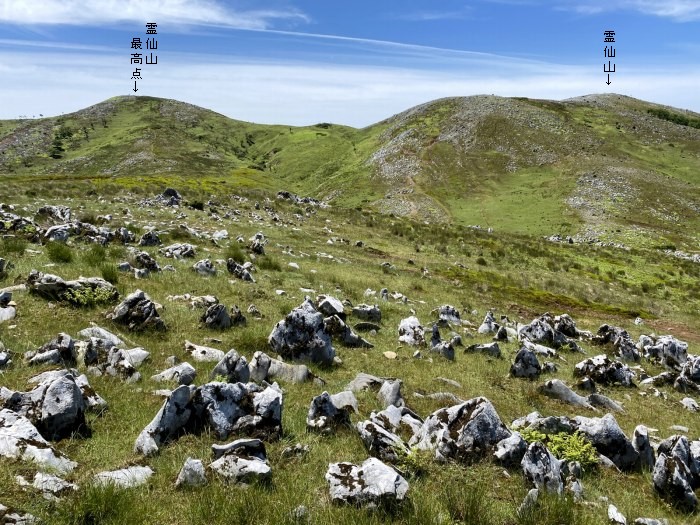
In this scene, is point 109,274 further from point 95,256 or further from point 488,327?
point 488,327

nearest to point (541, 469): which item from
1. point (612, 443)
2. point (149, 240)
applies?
point (612, 443)

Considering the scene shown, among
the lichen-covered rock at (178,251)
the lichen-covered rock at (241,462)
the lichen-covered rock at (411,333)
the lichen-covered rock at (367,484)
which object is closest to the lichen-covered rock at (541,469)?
the lichen-covered rock at (367,484)

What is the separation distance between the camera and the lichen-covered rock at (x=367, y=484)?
19.0 feet

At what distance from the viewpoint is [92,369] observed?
352 inches

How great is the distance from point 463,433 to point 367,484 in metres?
2.43

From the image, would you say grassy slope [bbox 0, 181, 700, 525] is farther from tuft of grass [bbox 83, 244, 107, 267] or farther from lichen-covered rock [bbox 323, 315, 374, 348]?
lichen-covered rock [bbox 323, 315, 374, 348]

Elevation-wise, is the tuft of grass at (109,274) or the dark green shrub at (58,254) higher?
the dark green shrub at (58,254)

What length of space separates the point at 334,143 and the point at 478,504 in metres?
179

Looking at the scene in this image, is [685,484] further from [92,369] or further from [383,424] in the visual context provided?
[92,369]

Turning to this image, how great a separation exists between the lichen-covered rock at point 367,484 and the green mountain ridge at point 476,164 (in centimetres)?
6557

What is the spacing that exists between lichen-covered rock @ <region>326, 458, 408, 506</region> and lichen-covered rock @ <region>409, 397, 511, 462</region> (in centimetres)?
167

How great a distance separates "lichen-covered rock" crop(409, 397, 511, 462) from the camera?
755cm

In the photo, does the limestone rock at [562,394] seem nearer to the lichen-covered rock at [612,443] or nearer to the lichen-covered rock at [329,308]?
the lichen-covered rock at [612,443]

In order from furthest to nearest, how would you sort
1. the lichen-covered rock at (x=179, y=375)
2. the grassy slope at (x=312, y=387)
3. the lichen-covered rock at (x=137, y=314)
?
the lichen-covered rock at (x=137, y=314) → the lichen-covered rock at (x=179, y=375) → the grassy slope at (x=312, y=387)
